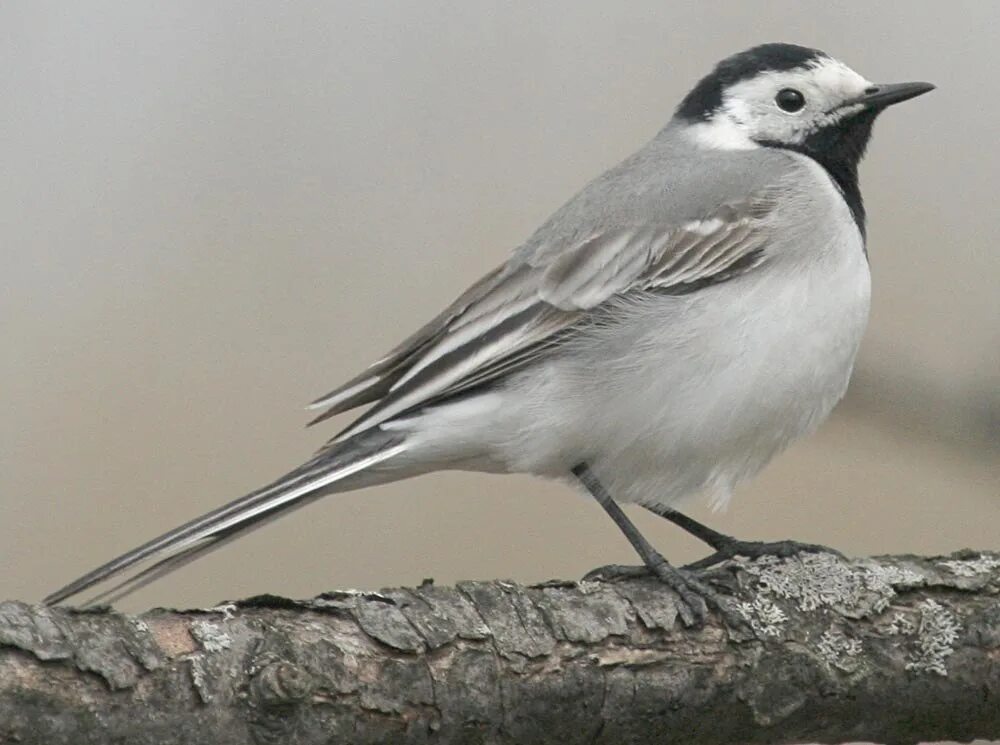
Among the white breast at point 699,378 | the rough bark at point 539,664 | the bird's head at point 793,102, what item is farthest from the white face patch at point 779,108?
the rough bark at point 539,664

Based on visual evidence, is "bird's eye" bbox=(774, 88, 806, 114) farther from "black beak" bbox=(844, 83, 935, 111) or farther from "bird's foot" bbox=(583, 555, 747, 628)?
"bird's foot" bbox=(583, 555, 747, 628)

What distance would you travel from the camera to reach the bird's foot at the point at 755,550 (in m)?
3.38

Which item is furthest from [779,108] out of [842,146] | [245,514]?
[245,514]

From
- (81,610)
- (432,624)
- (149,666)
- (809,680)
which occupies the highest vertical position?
(81,610)

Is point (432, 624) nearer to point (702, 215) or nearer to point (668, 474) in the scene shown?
point (668, 474)

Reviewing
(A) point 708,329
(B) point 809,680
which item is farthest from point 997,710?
(A) point 708,329

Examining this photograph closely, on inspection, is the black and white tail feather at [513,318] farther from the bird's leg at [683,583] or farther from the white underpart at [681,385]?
the bird's leg at [683,583]

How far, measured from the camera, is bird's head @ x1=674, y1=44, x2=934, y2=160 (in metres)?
4.10

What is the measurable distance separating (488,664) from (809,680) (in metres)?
0.73

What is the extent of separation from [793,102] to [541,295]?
116 centimetres

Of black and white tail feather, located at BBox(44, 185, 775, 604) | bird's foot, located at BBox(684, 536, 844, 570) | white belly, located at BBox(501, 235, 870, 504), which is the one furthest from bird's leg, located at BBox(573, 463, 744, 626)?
black and white tail feather, located at BBox(44, 185, 775, 604)

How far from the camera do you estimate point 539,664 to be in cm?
265

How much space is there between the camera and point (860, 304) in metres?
3.56

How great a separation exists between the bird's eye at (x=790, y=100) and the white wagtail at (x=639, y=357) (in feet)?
1.40
